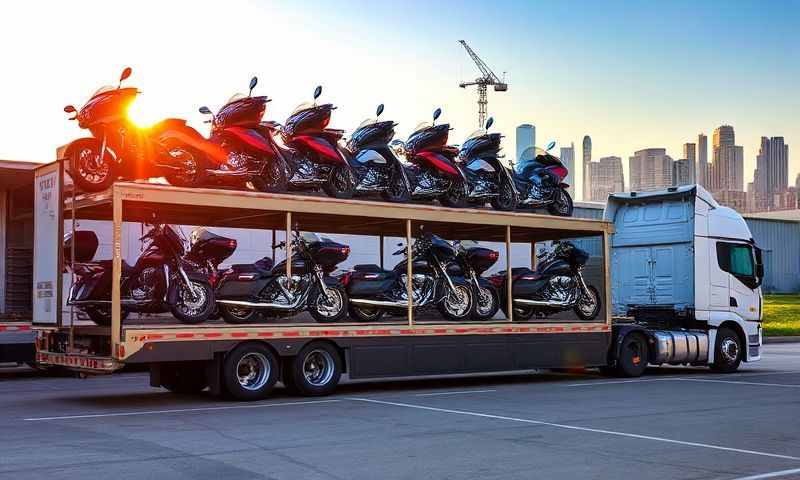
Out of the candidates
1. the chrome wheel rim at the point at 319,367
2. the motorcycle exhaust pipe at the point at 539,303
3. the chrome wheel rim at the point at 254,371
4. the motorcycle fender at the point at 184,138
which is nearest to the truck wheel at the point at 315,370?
the chrome wheel rim at the point at 319,367

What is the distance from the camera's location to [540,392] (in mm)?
14578

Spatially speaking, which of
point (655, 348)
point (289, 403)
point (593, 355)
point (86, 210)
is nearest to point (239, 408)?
point (289, 403)

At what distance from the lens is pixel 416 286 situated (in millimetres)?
15664

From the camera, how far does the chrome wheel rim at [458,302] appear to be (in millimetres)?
15812

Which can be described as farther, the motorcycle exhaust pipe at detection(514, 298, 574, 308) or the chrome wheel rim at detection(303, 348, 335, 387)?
the motorcycle exhaust pipe at detection(514, 298, 574, 308)

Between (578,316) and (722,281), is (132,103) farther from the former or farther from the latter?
(722,281)

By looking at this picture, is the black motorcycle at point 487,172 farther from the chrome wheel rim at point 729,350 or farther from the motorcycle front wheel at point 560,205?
the chrome wheel rim at point 729,350

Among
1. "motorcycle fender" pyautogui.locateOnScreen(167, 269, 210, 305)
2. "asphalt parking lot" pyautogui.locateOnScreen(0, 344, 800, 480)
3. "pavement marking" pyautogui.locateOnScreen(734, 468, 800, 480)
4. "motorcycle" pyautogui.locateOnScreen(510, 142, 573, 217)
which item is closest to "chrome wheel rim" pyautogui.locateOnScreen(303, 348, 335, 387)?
"asphalt parking lot" pyautogui.locateOnScreen(0, 344, 800, 480)

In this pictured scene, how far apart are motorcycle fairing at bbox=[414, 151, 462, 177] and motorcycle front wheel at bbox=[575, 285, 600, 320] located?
3381 mm

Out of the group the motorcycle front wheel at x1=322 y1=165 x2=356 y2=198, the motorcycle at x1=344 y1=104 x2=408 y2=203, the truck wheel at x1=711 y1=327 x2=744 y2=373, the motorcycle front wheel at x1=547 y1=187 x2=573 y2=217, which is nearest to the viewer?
the motorcycle front wheel at x1=322 y1=165 x2=356 y2=198

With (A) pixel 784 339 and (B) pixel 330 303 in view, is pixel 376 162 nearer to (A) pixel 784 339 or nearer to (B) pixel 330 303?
(B) pixel 330 303

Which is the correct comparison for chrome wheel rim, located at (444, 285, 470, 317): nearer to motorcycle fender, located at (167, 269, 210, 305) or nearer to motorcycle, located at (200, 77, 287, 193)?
motorcycle, located at (200, 77, 287, 193)

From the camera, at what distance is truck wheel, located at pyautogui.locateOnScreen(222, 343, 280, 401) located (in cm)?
1285

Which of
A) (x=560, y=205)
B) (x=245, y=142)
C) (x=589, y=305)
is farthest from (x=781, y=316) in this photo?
(x=245, y=142)
